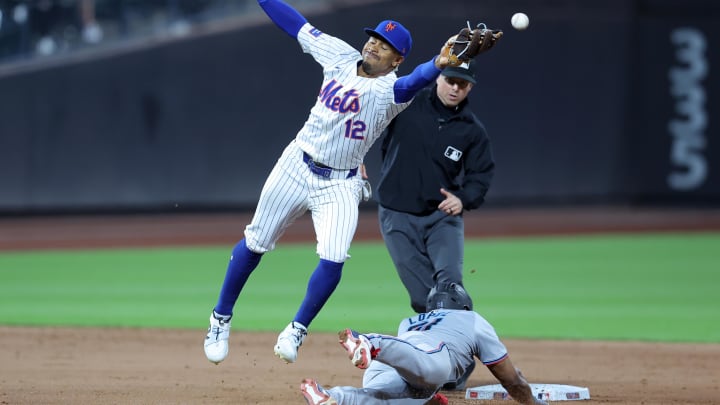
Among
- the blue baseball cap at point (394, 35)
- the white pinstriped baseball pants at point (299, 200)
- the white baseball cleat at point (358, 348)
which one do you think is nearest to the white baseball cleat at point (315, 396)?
the white baseball cleat at point (358, 348)

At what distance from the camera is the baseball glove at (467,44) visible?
17.0 ft

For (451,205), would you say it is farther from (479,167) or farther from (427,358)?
(427,358)

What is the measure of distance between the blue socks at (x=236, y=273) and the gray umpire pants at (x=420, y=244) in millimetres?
868

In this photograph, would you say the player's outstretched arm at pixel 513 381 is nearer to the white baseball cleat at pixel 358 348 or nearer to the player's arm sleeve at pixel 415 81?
the white baseball cleat at pixel 358 348

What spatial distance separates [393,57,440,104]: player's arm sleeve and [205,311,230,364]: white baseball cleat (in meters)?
1.60

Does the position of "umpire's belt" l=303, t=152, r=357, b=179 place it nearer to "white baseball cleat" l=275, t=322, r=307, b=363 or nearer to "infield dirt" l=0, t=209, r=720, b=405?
"white baseball cleat" l=275, t=322, r=307, b=363

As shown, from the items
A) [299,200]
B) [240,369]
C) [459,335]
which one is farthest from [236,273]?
[459,335]

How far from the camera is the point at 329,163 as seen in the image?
5.72m

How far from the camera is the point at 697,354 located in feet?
25.0

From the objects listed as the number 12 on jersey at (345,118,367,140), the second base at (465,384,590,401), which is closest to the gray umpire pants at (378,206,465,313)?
the second base at (465,384,590,401)

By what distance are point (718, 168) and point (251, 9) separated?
28.5 ft

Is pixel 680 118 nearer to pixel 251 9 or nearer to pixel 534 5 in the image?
pixel 534 5

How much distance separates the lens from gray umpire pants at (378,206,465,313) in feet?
20.1

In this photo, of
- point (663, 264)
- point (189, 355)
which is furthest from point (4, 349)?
point (663, 264)
